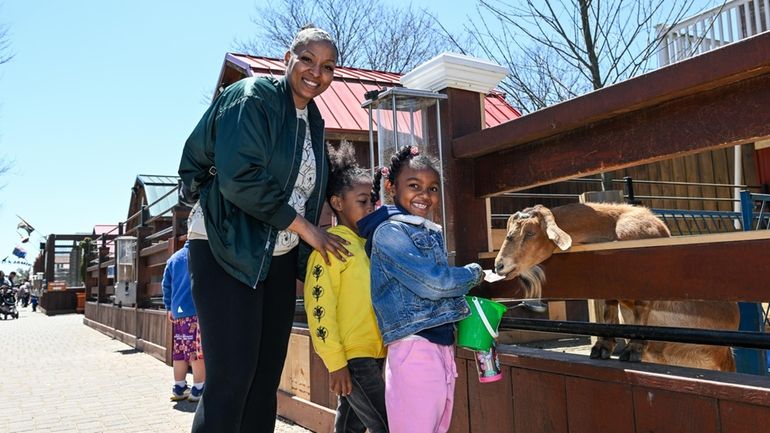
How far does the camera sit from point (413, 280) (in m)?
2.22

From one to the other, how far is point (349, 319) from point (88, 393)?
5164mm

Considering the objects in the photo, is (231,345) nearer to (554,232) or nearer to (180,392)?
(554,232)

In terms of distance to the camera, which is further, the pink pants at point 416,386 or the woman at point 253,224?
the pink pants at point 416,386

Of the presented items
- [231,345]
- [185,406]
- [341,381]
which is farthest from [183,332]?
[231,345]

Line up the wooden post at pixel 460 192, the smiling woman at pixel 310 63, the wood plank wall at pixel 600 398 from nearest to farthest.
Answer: the wood plank wall at pixel 600 398, the smiling woman at pixel 310 63, the wooden post at pixel 460 192

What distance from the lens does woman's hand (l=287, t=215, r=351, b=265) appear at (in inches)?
85.5

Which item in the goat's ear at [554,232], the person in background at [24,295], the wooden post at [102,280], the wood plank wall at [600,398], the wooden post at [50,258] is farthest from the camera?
the person in background at [24,295]

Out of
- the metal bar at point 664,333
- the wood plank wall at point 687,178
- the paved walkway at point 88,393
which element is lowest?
the paved walkway at point 88,393

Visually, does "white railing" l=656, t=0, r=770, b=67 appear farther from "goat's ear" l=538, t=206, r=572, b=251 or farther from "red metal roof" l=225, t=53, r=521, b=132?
"goat's ear" l=538, t=206, r=572, b=251

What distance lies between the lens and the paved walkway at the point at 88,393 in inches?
198

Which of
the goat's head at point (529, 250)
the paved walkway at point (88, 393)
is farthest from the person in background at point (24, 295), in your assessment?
the goat's head at point (529, 250)

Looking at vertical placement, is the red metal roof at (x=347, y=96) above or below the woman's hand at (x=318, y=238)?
above

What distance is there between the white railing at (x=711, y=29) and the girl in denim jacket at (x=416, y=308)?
24.2 ft

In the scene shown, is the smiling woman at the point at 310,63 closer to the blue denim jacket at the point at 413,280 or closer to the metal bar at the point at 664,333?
the blue denim jacket at the point at 413,280
